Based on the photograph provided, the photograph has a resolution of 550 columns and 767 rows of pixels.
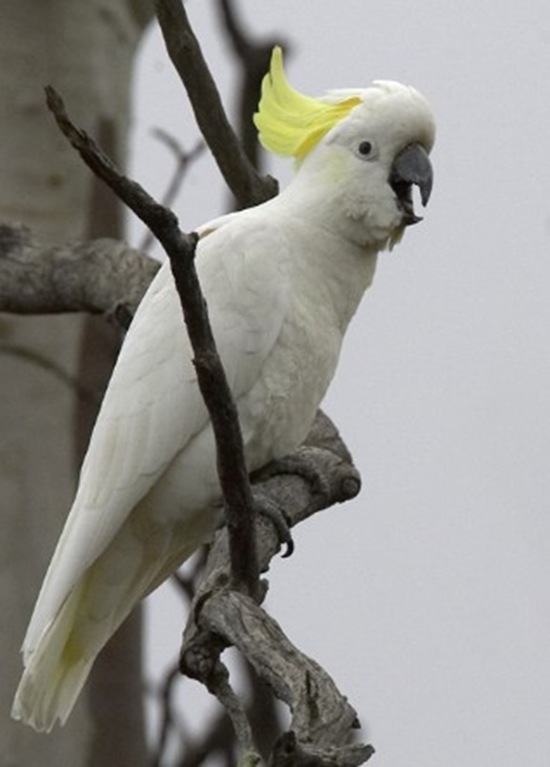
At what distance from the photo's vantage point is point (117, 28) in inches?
162

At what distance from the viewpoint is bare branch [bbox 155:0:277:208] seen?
316cm

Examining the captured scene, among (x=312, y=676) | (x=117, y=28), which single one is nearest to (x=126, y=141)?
(x=117, y=28)

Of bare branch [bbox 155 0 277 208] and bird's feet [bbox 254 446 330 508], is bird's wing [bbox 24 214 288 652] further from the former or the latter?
bare branch [bbox 155 0 277 208]

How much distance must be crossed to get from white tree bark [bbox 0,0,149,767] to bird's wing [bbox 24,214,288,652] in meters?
0.77

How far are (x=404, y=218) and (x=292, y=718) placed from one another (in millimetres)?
1232

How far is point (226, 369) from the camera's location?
306cm

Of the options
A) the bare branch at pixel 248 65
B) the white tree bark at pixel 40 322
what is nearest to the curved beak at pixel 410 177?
the bare branch at pixel 248 65

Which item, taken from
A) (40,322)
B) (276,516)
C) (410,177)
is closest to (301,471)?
(276,516)

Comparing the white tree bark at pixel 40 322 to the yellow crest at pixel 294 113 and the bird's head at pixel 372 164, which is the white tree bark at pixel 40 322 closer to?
the yellow crest at pixel 294 113

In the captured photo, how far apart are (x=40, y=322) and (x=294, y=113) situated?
965 mm

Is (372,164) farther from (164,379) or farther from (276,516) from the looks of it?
(276,516)

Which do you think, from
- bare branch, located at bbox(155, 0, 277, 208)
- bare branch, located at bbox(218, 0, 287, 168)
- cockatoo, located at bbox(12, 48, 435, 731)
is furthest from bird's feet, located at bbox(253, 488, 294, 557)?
bare branch, located at bbox(218, 0, 287, 168)

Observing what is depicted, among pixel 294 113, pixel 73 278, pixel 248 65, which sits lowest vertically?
pixel 73 278

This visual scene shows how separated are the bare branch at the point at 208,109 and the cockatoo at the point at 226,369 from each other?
21 centimetres
